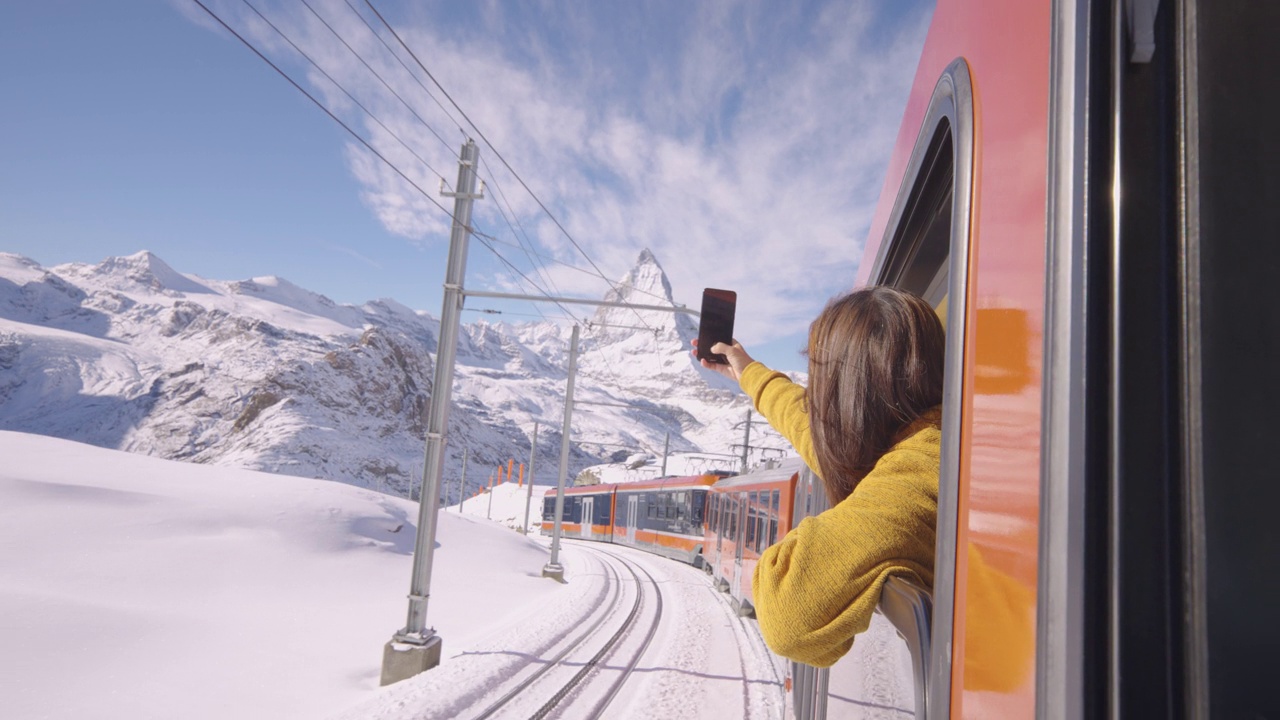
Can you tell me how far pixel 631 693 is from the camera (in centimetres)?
668

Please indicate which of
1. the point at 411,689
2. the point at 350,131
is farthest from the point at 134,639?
the point at 350,131

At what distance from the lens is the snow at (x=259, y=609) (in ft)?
20.6

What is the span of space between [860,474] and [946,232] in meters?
0.95

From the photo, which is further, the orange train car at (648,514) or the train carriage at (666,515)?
the orange train car at (648,514)

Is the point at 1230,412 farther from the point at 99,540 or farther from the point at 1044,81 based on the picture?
the point at 99,540

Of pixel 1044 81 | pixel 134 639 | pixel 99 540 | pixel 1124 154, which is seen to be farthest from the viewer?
pixel 99 540

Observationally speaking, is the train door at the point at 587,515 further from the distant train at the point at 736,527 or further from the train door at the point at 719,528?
the train door at the point at 719,528

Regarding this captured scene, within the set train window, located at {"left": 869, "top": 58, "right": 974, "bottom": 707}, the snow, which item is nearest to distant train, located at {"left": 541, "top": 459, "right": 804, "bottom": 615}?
train window, located at {"left": 869, "top": 58, "right": 974, "bottom": 707}

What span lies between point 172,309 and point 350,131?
159533 mm

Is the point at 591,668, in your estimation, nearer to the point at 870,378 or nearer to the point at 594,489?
the point at 870,378

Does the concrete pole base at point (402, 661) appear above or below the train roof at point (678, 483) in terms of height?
below

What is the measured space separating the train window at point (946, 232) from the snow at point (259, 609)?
38 centimetres

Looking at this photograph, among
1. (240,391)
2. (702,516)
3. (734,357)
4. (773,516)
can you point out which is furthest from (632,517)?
(240,391)

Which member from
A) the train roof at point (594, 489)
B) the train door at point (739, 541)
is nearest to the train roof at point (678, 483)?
the train roof at point (594, 489)
